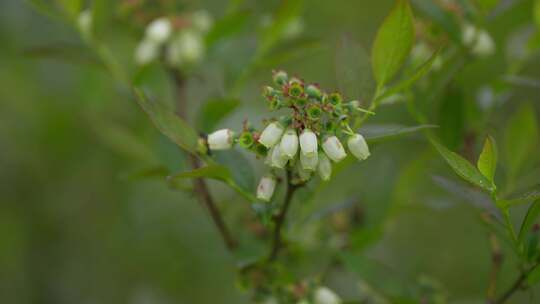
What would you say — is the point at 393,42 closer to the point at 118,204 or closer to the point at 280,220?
the point at 280,220

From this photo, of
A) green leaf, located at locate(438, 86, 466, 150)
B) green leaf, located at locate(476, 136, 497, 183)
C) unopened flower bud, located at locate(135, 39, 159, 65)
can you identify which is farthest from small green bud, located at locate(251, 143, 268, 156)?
unopened flower bud, located at locate(135, 39, 159, 65)

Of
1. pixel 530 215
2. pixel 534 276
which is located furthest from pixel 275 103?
pixel 534 276

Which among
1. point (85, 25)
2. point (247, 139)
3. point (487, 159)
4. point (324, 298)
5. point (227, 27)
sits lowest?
point (324, 298)

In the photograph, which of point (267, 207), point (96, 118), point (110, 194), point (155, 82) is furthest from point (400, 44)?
point (110, 194)

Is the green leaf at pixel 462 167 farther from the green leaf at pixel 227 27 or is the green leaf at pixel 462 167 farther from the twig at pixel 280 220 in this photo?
the green leaf at pixel 227 27

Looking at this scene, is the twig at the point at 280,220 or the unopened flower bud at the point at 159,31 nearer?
the twig at the point at 280,220

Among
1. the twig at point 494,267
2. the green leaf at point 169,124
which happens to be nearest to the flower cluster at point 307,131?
the green leaf at point 169,124
